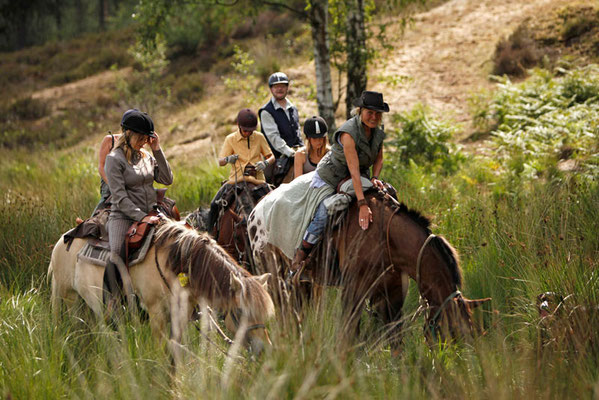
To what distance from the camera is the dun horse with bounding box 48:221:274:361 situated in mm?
4184

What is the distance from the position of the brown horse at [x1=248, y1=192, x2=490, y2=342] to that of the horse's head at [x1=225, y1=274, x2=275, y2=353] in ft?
1.16

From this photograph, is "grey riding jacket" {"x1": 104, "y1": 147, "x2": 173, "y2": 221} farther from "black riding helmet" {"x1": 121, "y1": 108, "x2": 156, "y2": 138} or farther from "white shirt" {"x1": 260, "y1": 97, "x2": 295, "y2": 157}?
"white shirt" {"x1": 260, "y1": 97, "x2": 295, "y2": 157}

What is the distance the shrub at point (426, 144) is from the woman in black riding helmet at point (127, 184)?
24.0 ft

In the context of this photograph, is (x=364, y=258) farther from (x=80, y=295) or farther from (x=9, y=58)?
(x=9, y=58)

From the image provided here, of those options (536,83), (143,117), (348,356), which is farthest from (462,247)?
(536,83)

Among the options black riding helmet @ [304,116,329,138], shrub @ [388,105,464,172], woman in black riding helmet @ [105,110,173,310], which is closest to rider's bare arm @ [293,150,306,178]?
black riding helmet @ [304,116,329,138]

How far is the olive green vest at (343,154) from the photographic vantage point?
5562 mm

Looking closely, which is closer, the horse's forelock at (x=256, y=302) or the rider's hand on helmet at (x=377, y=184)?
the horse's forelock at (x=256, y=302)

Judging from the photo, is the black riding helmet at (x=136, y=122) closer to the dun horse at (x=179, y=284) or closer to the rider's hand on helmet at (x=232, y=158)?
the dun horse at (x=179, y=284)

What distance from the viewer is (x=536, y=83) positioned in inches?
532

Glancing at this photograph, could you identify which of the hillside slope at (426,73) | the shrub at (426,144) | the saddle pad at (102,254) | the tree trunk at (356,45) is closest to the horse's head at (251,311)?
the saddle pad at (102,254)

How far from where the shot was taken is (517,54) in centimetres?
1603

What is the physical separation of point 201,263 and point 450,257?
2111 millimetres

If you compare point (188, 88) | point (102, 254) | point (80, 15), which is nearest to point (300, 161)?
point (102, 254)
